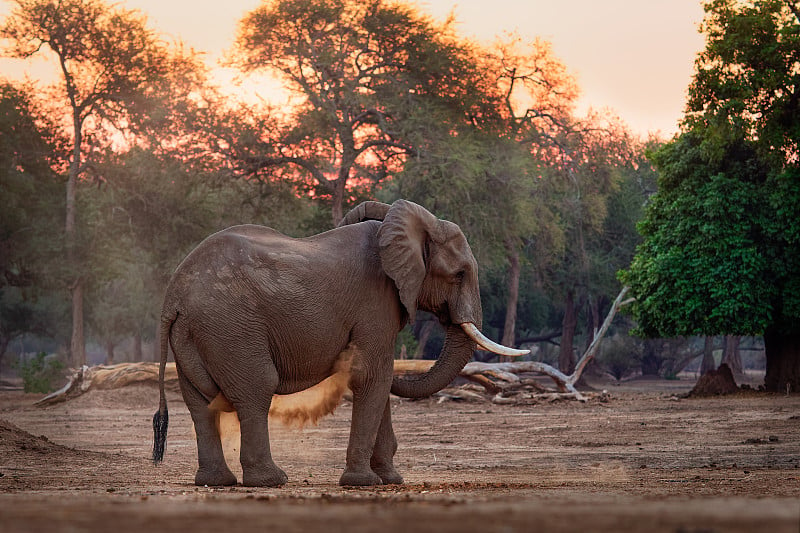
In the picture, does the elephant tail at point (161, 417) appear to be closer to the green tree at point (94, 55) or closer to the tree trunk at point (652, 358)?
the green tree at point (94, 55)

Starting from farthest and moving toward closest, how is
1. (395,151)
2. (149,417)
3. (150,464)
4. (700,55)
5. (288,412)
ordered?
(395,151)
(700,55)
(149,417)
(150,464)
(288,412)

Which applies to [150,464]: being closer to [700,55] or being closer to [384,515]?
[384,515]

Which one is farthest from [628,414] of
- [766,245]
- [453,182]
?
[453,182]

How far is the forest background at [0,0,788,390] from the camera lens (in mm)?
35469

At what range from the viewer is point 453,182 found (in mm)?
33844

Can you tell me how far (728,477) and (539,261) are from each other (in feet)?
110

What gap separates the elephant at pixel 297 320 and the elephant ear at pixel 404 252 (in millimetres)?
12

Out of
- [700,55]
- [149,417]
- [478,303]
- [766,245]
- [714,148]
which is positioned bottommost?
[149,417]

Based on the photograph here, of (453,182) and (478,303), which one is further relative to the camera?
(453,182)

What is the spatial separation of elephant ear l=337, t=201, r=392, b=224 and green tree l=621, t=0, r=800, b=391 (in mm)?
13992

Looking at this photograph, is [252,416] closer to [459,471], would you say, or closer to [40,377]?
[459,471]

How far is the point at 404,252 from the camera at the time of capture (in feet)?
34.1

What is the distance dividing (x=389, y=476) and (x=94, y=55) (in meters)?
31.8

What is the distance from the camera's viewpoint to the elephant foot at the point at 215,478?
964 cm
